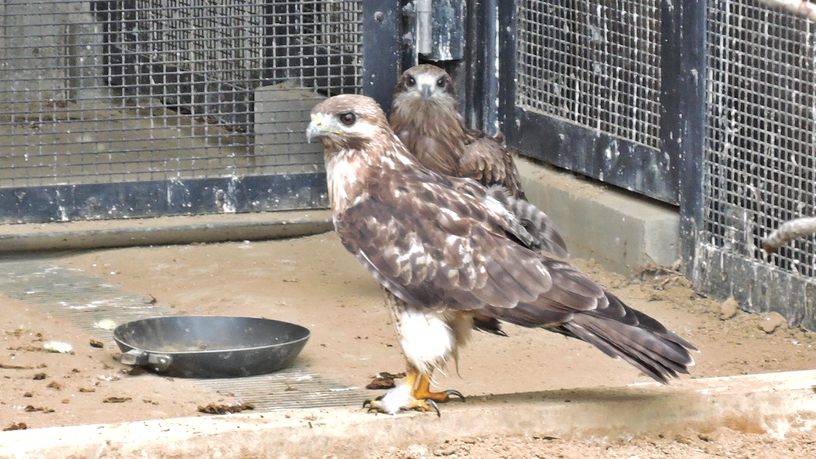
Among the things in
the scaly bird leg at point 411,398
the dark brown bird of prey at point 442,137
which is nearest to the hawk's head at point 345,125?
the scaly bird leg at point 411,398

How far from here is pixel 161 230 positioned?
644 cm

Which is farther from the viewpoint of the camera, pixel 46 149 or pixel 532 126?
pixel 46 149

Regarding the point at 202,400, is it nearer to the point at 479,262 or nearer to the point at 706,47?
the point at 479,262

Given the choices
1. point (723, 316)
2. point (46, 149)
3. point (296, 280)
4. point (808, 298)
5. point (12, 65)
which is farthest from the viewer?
point (12, 65)

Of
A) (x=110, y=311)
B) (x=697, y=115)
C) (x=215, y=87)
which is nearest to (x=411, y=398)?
(x=110, y=311)

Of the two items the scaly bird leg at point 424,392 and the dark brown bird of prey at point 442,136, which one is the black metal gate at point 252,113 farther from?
the scaly bird leg at point 424,392

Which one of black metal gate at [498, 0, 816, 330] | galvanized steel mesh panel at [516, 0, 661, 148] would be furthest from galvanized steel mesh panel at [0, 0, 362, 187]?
black metal gate at [498, 0, 816, 330]

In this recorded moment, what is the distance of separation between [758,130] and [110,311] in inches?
114

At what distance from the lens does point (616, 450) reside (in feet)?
11.4

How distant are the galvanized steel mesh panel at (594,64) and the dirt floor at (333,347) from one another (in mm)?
759

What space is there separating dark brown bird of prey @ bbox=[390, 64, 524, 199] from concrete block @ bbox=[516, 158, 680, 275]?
2.18 ft

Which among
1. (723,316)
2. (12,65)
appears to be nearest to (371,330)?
(723,316)

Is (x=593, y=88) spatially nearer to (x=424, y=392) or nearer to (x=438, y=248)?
(x=438, y=248)

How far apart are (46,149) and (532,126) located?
3.49 meters
